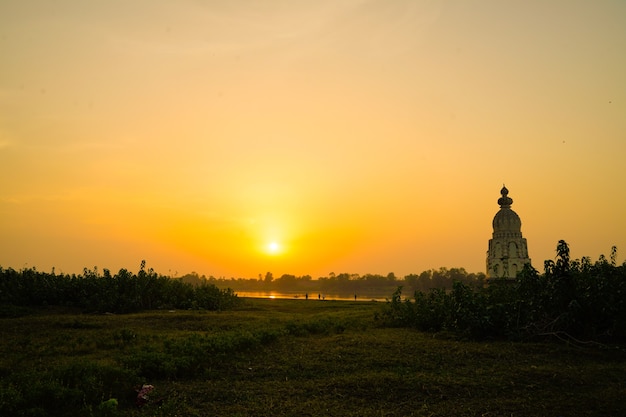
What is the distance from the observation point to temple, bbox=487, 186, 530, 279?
30.7 metres

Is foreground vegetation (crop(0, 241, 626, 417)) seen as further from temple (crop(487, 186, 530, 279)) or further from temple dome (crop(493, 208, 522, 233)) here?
temple dome (crop(493, 208, 522, 233))

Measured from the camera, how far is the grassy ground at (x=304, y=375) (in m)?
7.95

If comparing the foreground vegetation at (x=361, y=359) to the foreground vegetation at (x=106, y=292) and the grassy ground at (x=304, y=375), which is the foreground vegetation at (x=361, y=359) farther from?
the foreground vegetation at (x=106, y=292)

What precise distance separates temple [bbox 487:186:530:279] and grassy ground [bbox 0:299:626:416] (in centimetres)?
1850

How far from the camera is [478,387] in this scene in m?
9.06

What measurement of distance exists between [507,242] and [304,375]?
81.2 feet

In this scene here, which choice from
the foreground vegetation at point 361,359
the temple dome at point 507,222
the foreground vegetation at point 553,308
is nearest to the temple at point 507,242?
the temple dome at point 507,222

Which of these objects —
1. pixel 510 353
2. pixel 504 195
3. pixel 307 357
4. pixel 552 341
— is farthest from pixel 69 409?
pixel 504 195

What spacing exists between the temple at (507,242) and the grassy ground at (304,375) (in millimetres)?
18504

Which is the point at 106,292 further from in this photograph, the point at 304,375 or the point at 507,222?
the point at 507,222

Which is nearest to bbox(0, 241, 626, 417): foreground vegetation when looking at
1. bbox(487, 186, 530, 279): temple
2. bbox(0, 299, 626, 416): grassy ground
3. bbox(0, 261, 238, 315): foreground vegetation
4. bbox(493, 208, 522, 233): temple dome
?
bbox(0, 299, 626, 416): grassy ground

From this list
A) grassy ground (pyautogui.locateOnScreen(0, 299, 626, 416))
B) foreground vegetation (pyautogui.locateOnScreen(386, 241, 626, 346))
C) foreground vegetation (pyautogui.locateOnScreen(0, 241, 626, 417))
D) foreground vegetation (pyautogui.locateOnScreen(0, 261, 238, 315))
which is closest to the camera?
grassy ground (pyautogui.locateOnScreen(0, 299, 626, 416))

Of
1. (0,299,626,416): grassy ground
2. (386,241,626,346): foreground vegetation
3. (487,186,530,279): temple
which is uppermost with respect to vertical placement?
(487,186,530,279): temple

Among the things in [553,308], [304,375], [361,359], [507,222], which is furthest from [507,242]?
[304,375]
